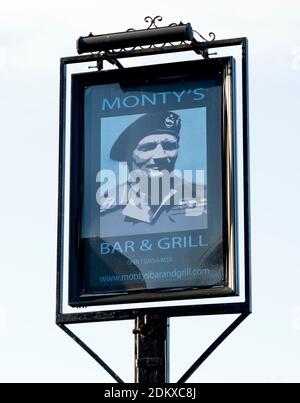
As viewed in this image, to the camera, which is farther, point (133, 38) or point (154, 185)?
point (133, 38)

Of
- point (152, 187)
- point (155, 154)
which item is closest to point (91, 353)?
point (152, 187)

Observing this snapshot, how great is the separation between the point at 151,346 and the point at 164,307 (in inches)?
20.2

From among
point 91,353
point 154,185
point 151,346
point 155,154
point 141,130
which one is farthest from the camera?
point 141,130

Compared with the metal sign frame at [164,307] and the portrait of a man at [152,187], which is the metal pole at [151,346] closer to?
the metal sign frame at [164,307]

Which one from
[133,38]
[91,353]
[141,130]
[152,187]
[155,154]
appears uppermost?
[133,38]

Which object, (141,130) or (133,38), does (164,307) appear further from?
(133,38)

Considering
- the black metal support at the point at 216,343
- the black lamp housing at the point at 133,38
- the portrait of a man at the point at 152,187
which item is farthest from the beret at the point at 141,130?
the black metal support at the point at 216,343

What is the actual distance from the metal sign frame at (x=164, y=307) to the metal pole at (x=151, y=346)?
8 centimetres

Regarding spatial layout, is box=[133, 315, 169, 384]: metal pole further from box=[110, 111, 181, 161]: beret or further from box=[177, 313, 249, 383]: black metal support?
box=[110, 111, 181, 161]: beret

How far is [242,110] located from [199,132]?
0.64 metres

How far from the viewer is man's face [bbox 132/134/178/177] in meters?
30.8

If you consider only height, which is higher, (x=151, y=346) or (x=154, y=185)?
(x=154, y=185)

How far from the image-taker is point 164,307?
1190 inches

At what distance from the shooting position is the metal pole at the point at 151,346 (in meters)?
30.1
